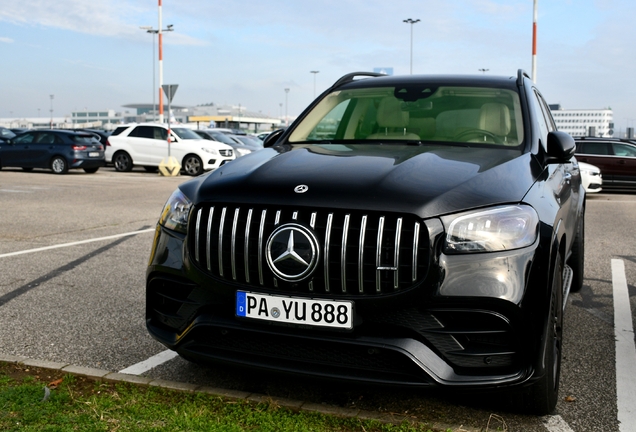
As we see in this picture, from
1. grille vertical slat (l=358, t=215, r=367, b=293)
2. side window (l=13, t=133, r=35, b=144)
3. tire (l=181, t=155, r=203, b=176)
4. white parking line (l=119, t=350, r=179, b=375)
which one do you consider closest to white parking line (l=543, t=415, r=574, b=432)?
grille vertical slat (l=358, t=215, r=367, b=293)

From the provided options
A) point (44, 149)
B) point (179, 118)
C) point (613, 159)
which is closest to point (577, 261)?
point (613, 159)

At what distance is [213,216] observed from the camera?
3.05m

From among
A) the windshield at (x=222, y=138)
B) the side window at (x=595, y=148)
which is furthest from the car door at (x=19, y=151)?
the side window at (x=595, y=148)

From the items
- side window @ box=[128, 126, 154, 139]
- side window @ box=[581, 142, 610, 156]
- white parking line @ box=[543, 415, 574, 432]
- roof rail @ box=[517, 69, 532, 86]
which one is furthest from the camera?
side window @ box=[128, 126, 154, 139]

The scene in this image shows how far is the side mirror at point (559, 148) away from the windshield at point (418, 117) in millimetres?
174

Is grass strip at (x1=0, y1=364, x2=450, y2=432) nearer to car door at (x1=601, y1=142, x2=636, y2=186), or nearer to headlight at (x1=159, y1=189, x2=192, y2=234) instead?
headlight at (x1=159, y1=189, x2=192, y2=234)

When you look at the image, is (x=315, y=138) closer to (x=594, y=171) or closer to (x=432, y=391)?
(x=432, y=391)

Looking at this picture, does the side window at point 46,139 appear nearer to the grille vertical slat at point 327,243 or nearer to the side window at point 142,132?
the side window at point 142,132

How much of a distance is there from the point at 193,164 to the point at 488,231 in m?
20.9

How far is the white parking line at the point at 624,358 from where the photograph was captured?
3.27 m

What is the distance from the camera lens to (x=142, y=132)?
24000 mm

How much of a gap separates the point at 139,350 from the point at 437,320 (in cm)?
210

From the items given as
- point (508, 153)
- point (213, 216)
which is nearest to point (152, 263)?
point (213, 216)

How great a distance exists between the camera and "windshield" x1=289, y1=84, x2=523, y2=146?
4.15m
